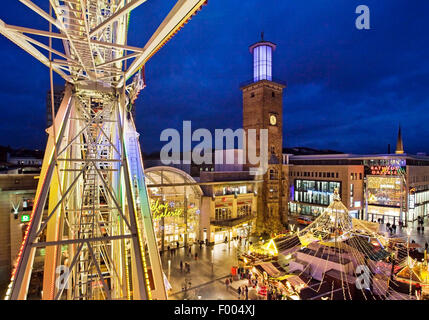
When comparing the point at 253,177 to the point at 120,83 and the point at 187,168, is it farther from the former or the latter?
the point at 120,83

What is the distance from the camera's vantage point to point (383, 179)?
38.3m

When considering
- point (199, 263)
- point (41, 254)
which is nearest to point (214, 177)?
point (199, 263)

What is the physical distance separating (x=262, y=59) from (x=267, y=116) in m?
9.00

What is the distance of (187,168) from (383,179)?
Result: 34.3m

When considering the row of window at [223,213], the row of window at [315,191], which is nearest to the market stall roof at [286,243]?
the row of window at [223,213]

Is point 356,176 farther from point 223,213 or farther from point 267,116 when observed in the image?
point 223,213

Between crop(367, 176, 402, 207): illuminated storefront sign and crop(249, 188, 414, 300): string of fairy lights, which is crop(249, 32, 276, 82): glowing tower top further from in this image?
crop(367, 176, 402, 207): illuminated storefront sign

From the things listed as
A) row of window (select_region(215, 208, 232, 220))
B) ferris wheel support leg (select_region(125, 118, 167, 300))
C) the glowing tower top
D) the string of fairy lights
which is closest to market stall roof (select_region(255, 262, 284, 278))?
the string of fairy lights

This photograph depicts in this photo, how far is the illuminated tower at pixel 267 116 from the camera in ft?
114

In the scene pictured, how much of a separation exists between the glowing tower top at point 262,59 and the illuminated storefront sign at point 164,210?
23531 mm

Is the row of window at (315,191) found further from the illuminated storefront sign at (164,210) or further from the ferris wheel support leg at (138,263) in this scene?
the ferris wheel support leg at (138,263)

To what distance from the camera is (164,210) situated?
26.5 m

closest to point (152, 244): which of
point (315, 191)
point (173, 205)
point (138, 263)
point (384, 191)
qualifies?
point (138, 263)

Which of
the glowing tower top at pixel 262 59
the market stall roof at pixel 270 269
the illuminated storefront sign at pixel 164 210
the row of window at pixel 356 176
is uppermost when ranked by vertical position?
the glowing tower top at pixel 262 59
